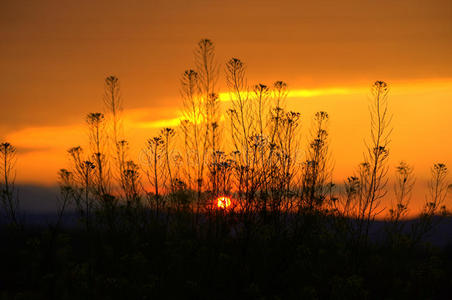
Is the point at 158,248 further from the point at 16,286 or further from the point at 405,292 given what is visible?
the point at 405,292

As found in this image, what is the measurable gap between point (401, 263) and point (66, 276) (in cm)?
800

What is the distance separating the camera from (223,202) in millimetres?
8164

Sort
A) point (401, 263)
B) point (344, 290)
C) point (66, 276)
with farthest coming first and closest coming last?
point (401, 263) < point (66, 276) < point (344, 290)

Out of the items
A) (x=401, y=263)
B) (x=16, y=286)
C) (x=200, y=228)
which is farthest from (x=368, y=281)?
(x=16, y=286)

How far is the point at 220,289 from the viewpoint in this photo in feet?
29.6

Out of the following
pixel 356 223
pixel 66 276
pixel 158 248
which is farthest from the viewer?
pixel 158 248

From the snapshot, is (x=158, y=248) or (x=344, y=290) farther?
(x=158, y=248)

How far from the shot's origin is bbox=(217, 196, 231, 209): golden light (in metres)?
8.17

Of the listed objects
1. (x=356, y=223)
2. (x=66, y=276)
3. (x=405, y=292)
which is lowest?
(x=405, y=292)

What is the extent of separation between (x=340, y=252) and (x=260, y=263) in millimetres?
1795

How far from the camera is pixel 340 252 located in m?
9.39

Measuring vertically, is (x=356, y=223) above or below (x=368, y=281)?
above

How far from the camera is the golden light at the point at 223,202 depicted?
817cm

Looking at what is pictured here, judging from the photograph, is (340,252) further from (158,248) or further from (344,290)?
(158,248)
